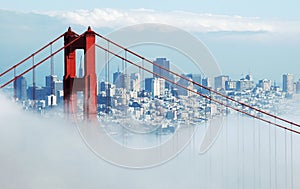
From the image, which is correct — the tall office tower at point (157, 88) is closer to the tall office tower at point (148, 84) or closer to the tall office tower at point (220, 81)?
the tall office tower at point (148, 84)

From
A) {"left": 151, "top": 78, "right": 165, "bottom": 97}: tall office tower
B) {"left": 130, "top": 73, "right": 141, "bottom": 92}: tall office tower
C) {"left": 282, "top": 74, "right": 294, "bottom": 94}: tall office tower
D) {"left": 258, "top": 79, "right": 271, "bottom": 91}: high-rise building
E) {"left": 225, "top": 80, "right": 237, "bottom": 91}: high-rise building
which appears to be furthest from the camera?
{"left": 258, "top": 79, "right": 271, "bottom": 91}: high-rise building

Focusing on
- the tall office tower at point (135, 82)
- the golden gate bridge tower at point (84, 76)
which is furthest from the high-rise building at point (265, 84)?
the golden gate bridge tower at point (84, 76)

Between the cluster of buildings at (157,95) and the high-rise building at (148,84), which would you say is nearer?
the cluster of buildings at (157,95)

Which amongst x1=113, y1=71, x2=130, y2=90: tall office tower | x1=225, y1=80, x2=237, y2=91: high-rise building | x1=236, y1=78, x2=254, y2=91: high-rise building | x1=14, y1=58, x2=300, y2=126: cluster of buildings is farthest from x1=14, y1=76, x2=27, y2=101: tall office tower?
x1=236, y1=78, x2=254, y2=91: high-rise building

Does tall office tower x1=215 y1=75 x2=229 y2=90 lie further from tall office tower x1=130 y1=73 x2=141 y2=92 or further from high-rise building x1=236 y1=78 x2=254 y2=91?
tall office tower x1=130 y1=73 x2=141 y2=92

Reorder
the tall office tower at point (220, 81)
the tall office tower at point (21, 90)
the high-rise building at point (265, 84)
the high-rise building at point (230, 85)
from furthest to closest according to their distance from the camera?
the high-rise building at point (265, 84), the high-rise building at point (230, 85), the tall office tower at point (220, 81), the tall office tower at point (21, 90)

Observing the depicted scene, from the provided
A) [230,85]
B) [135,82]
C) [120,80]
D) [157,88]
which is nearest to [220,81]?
[230,85]

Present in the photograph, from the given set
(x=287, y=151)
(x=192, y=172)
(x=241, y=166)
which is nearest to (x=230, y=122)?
(x=287, y=151)

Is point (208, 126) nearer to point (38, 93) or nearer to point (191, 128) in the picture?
point (191, 128)
